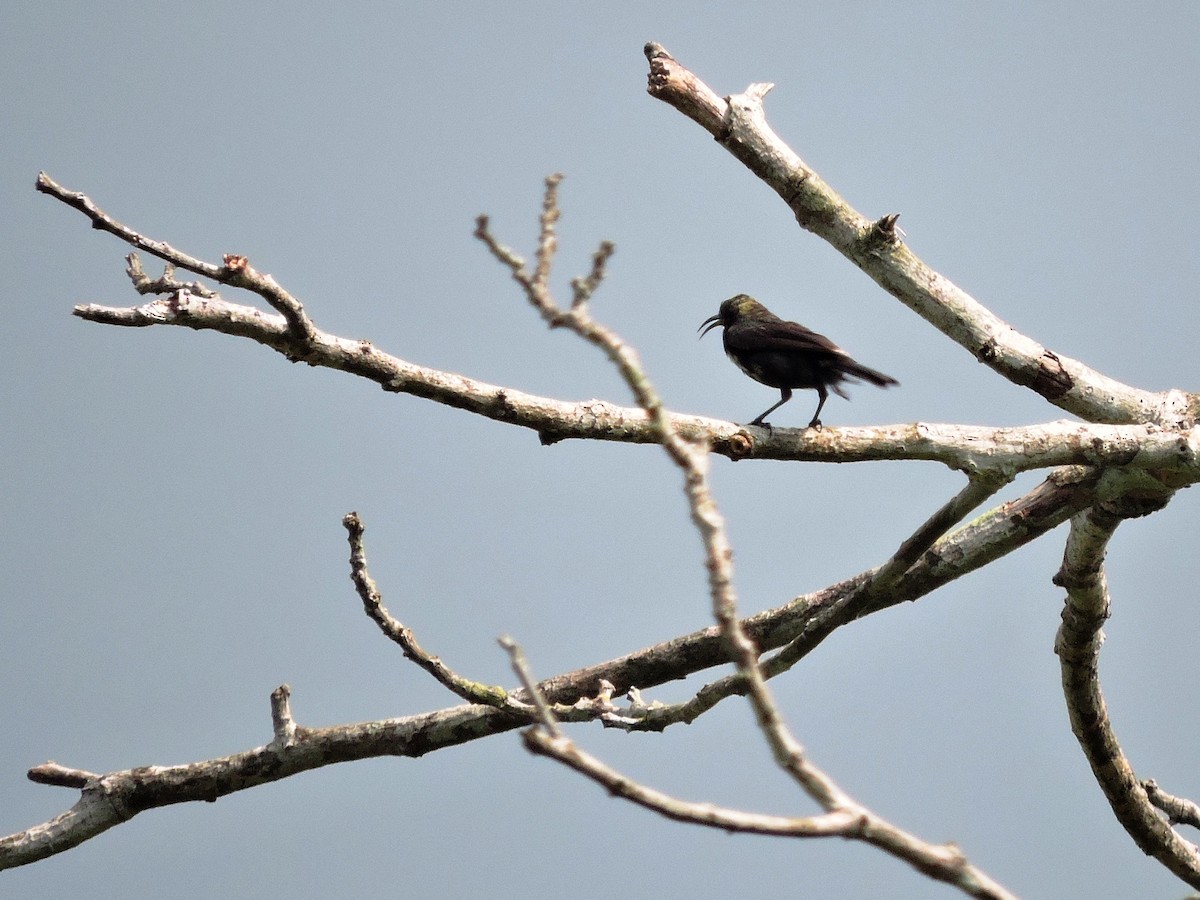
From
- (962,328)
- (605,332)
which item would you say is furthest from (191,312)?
(962,328)

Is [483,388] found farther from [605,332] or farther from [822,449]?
[605,332]

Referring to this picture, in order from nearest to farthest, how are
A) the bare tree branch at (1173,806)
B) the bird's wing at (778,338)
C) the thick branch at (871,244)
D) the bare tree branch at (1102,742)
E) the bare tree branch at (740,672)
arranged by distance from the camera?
the bare tree branch at (740,672) → the thick branch at (871,244) → the bare tree branch at (1102,742) → the bare tree branch at (1173,806) → the bird's wing at (778,338)

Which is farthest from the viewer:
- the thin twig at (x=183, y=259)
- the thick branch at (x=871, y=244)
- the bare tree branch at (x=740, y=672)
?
the thick branch at (x=871, y=244)

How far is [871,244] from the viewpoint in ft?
19.9

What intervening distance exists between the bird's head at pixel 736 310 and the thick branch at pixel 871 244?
9.52 feet

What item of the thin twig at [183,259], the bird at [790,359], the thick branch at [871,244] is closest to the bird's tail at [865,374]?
the bird at [790,359]

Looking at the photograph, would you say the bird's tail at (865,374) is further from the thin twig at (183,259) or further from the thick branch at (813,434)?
the thin twig at (183,259)

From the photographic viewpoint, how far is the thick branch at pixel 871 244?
19.5 ft

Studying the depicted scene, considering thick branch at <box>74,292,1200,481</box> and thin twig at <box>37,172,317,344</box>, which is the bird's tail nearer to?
thick branch at <box>74,292,1200,481</box>

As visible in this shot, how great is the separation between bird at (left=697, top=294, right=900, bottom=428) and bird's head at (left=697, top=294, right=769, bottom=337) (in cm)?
38

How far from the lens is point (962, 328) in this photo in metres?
6.12

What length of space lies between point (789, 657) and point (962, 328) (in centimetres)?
185

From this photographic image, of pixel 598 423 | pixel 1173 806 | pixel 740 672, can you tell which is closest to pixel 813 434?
pixel 598 423

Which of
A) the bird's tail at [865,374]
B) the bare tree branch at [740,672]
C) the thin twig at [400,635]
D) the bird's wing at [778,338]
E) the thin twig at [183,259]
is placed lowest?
the bare tree branch at [740,672]
